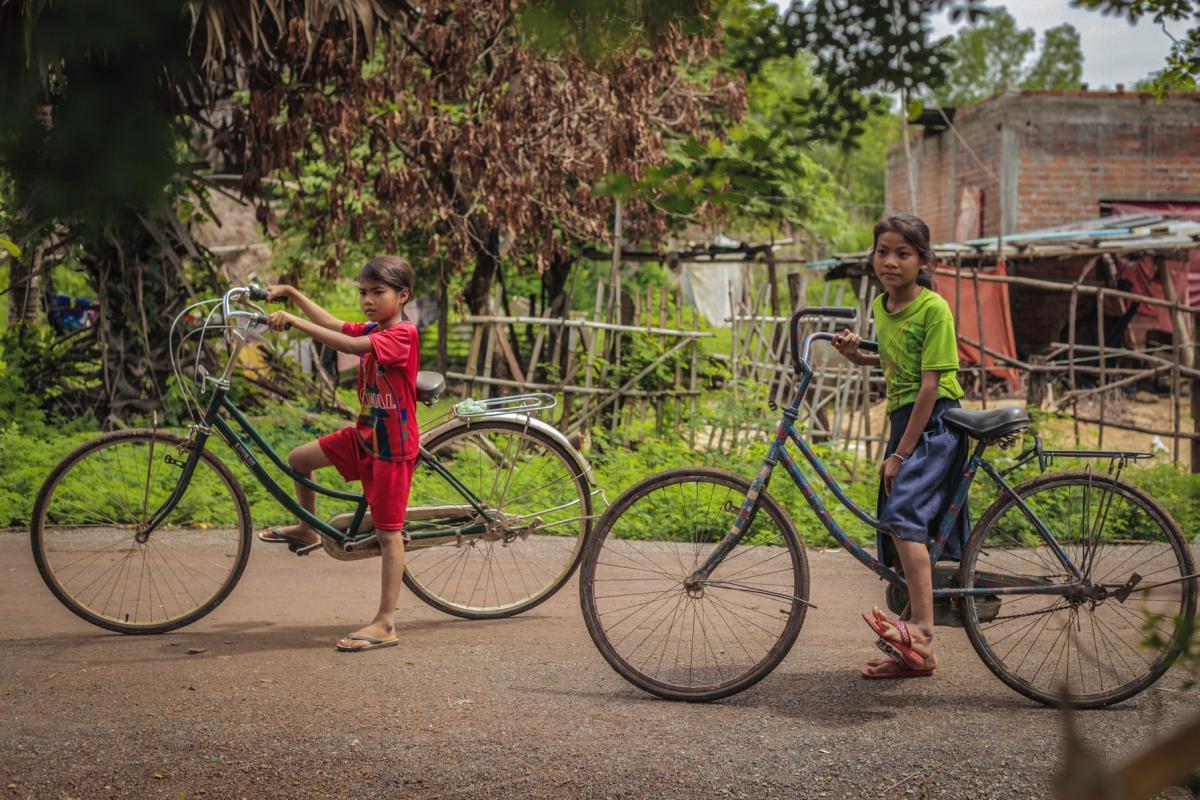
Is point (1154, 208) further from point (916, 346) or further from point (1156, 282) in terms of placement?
point (916, 346)

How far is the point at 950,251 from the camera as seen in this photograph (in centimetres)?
1350

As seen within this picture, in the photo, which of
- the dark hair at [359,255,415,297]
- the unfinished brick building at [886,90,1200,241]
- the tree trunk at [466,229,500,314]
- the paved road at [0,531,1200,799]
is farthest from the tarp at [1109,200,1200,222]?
the dark hair at [359,255,415,297]

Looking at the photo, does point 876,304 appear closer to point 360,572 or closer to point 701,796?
point 701,796

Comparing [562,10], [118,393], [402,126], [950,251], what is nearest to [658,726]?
[562,10]

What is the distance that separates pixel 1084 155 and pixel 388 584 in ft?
60.1

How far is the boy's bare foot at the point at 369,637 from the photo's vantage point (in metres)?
4.59

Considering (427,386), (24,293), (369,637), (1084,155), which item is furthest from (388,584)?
(1084,155)

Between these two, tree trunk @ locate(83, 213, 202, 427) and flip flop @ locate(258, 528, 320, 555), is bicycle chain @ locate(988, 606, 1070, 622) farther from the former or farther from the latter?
tree trunk @ locate(83, 213, 202, 427)

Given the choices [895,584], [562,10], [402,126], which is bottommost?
[895,584]

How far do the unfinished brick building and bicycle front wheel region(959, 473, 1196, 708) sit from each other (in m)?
16.6

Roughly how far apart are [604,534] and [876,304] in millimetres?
1271

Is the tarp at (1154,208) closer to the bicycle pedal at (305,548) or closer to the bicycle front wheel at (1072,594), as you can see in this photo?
the bicycle front wheel at (1072,594)

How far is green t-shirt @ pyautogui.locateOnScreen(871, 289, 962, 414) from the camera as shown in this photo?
3930 mm

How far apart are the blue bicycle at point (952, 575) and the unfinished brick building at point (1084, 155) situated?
16657 millimetres
